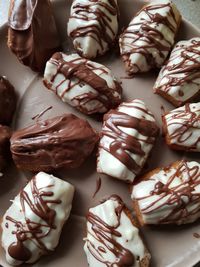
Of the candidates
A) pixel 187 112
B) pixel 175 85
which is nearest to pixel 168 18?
pixel 175 85

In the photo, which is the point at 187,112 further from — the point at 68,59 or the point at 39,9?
the point at 39,9

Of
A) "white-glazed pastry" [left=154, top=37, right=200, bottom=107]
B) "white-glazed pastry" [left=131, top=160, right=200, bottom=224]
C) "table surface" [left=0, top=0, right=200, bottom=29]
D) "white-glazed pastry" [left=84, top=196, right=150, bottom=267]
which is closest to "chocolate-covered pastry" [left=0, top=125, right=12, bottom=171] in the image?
"white-glazed pastry" [left=84, top=196, right=150, bottom=267]

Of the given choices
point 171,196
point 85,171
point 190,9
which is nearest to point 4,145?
point 85,171

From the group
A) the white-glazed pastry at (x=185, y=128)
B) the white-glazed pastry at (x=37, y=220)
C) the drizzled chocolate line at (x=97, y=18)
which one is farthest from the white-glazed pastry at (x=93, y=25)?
the white-glazed pastry at (x=37, y=220)

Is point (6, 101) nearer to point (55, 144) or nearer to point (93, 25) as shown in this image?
point (55, 144)

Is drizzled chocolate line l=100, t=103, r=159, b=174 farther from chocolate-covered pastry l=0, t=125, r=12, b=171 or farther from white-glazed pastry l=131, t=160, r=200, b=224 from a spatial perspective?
chocolate-covered pastry l=0, t=125, r=12, b=171
